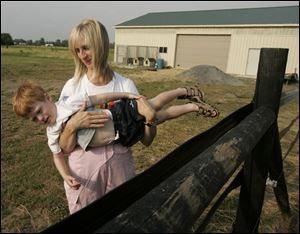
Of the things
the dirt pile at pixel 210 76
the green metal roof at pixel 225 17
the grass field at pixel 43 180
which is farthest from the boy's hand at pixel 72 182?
the green metal roof at pixel 225 17

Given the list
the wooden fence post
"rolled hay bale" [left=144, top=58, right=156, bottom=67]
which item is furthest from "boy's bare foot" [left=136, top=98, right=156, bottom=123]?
"rolled hay bale" [left=144, top=58, right=156, bottom=67]

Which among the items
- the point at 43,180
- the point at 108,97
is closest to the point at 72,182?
the point at 108,97

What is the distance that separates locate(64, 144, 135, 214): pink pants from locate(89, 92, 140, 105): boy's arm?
0.84ft

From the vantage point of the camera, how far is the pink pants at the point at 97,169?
5.67 feet

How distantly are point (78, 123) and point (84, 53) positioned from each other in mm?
426

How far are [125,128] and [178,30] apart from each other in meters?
25.6

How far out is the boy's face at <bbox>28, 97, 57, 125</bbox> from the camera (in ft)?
5.31

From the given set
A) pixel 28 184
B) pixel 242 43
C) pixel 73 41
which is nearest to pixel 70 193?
pixel 73 41

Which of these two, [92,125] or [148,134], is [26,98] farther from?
[148,134]

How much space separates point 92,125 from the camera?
159 centimetres

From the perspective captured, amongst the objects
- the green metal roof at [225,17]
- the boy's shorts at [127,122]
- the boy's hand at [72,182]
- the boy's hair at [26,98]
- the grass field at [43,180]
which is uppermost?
the green metal roof at [225,17]

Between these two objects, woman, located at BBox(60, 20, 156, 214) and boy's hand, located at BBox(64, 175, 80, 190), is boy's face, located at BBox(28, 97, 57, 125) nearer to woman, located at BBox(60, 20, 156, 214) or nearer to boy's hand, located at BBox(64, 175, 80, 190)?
woman, located at BBox(60, 20, 156, 214)

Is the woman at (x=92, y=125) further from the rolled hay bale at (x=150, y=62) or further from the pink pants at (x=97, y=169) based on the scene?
the rolled hay bale at (x=150, y=62)

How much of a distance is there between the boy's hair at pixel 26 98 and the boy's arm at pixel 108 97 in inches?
10.9
